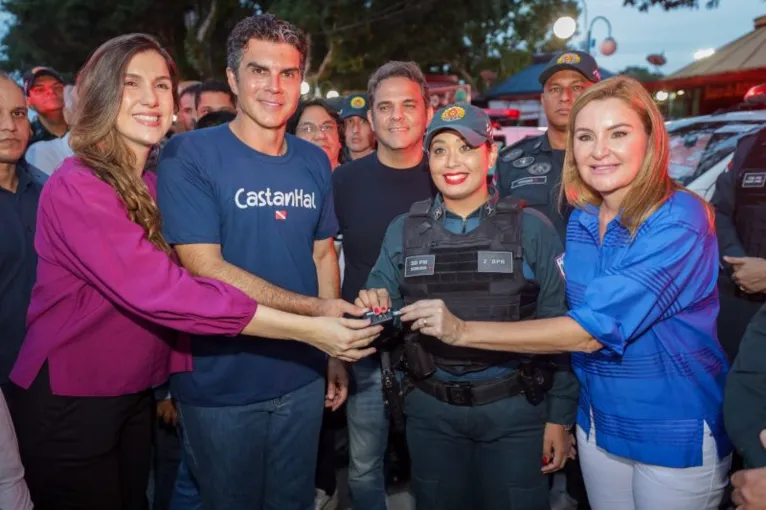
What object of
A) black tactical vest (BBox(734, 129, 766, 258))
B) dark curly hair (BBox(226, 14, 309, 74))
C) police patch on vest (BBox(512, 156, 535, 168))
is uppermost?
dark curly hair (BBox(226, 14, 309, 74))

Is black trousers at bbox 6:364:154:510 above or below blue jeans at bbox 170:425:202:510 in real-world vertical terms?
above

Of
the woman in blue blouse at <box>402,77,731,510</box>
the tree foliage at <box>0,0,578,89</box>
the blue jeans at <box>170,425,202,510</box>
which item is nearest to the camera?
the woman in blue blouse at <box>402,77,731,510</box>

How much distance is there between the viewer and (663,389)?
7.63 feet

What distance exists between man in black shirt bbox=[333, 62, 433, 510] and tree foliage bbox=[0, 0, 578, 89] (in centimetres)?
1682

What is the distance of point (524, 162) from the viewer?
4156mm

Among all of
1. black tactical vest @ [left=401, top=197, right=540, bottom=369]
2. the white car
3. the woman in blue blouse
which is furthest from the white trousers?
the white car

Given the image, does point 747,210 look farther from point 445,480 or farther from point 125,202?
point 125,202

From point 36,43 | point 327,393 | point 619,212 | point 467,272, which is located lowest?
point 327,393

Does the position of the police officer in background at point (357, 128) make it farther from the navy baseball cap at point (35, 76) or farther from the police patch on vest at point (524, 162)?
the navy baseball cap at point (35, 76)

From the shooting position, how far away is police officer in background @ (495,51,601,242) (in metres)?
3.92

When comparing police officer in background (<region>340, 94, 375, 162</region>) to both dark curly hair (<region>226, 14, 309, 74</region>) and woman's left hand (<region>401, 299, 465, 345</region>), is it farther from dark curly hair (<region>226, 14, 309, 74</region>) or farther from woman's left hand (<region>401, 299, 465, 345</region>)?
woman's left hand (<region>401, 299, 465, 345</region>)

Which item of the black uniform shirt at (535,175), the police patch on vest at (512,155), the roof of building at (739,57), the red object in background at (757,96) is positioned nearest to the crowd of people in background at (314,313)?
the black uniform shirt at (535,175)

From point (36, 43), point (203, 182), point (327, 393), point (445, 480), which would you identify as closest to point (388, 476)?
point (327, 393)

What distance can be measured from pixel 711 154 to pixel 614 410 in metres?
4.57
